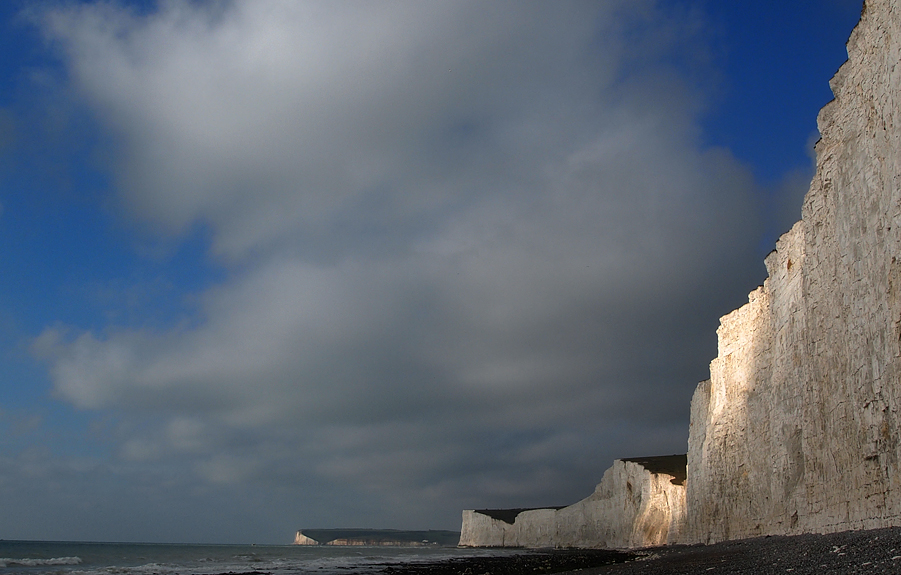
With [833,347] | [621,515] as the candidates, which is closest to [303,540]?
[621,515]

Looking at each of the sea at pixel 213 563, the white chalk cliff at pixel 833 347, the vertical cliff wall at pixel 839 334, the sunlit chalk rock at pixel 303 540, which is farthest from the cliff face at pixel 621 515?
the sunlit chalk rock at pixel 303 540

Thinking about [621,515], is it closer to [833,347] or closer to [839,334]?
[833,347]

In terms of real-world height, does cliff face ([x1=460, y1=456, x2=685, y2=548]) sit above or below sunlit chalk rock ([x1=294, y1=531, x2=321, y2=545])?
above

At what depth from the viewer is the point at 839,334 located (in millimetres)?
15914

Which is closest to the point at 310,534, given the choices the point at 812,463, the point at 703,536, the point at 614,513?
the point at 614,513

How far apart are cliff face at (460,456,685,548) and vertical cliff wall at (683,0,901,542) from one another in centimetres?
1756

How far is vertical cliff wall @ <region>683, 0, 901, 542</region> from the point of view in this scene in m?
13.1

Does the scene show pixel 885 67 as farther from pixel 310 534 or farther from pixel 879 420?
pixel 310 534

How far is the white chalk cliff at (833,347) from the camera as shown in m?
13.1

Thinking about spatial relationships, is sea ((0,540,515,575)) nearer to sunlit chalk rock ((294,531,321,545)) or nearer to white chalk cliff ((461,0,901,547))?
white chalk cliff ((461,0,901,547))

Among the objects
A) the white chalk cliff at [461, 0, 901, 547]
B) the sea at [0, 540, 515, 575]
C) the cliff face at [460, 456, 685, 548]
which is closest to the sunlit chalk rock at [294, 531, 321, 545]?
the cliff face at [460, 456, 685, 548]

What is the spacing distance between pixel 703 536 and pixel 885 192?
23.0 m

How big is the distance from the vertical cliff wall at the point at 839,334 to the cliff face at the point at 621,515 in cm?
1756

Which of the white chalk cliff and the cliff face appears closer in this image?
the white chalk cliff
